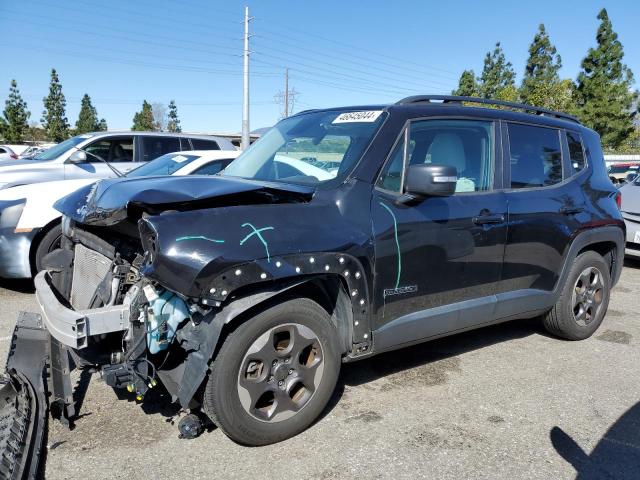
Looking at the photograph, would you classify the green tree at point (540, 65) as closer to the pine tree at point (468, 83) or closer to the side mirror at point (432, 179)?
the pine tree at point (468, 83)

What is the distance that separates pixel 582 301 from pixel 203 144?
763 cm

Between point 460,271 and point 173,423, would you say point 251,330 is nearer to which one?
point 173,423

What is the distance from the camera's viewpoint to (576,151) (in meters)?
4.47

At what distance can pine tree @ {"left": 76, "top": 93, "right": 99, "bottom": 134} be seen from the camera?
58.0 metres

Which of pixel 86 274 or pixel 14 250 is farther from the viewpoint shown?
pixel 14 250

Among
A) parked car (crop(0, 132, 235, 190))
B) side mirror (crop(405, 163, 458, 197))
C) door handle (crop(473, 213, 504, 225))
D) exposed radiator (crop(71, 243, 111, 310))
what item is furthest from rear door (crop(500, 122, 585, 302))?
parked car (crop(0, 132, 235, 190))

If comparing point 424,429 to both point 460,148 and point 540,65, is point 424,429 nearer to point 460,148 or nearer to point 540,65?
point 460,148

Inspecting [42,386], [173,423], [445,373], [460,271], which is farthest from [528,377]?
[42,386]

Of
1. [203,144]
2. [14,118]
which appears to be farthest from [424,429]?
[14,118]

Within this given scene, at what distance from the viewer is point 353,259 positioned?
285 centimetres

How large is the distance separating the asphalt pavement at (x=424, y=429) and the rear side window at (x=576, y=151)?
5.27 feet

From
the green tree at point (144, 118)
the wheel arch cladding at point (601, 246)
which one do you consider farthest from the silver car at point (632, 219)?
the green tree at point (144, 118)

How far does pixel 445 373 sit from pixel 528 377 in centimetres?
61

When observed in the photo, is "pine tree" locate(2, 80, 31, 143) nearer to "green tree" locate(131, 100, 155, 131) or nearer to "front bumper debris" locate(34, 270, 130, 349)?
Result: "green tree" locate(131, 100, 155, 131)
